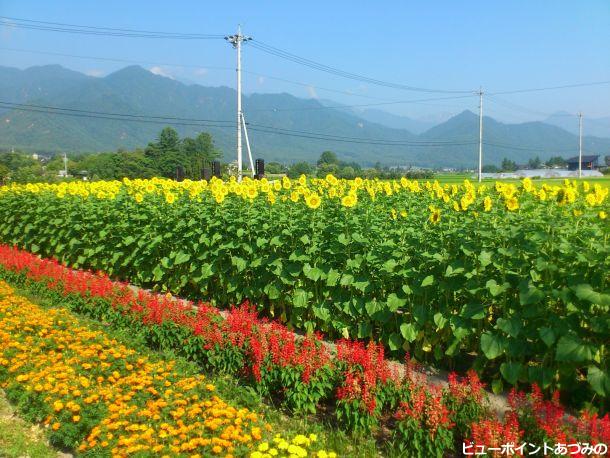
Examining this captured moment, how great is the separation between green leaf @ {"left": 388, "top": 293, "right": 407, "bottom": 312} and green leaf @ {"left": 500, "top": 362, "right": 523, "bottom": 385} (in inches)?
42.8

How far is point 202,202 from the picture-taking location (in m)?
7.88

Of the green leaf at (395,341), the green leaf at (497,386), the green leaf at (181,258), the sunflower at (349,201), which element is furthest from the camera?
the green leaf at (181,258)

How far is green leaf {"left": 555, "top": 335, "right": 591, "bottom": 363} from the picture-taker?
12.1 feet

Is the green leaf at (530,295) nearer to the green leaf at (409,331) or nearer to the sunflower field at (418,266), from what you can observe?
the sunflower field at (418,266)

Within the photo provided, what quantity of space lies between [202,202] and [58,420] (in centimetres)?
418

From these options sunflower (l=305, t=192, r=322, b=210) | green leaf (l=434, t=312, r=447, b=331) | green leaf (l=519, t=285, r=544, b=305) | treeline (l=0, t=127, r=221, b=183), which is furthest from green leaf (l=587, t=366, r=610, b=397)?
treeline (l=0, t=127, r=221, b=183)

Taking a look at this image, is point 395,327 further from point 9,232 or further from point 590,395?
point 9,232

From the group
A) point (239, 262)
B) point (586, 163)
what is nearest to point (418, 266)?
point (239, 262)

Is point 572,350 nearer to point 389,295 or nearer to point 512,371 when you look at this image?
point 512,371

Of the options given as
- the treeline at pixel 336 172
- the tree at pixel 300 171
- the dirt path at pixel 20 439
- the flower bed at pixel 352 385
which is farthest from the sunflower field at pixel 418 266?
the tree at pixel 300 171

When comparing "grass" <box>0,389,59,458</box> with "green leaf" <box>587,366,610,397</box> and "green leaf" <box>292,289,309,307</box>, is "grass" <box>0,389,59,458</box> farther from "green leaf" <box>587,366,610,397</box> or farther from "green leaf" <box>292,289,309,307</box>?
"green leaf" <box>587,366,610,397</box>

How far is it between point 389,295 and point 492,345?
1.12 m

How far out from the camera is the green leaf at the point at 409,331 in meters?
4.93

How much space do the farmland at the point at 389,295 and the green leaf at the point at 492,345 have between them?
0.01 metres
